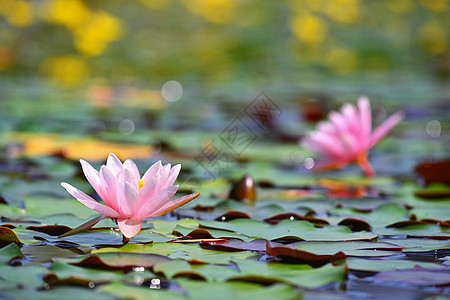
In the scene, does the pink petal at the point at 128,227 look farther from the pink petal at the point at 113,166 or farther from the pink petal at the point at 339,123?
the pink petal at the point at 339,123

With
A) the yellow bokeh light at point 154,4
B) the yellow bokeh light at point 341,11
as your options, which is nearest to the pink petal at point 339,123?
the yellow bokeh light at point 341,11

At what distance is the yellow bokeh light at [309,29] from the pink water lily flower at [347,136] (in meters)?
5.73

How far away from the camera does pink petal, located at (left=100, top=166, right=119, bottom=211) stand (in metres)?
1.43

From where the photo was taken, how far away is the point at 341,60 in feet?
25.2

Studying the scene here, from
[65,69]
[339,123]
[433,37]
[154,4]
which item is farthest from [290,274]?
[154,4]

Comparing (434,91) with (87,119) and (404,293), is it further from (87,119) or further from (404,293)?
(404,293)

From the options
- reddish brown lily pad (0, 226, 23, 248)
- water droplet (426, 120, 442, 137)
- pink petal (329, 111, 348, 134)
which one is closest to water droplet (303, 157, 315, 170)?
pink petal (329, 111, 348, 134)

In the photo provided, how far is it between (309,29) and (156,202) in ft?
23.0

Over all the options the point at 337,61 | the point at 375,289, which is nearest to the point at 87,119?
the point at 375,289

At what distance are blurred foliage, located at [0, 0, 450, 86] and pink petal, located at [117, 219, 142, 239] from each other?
454cm

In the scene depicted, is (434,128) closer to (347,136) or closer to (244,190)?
(347,136)

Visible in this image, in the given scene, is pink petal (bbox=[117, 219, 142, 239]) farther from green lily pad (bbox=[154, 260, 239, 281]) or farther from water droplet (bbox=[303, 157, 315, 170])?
water droplet (bbox=[303, 157, 315, 170])

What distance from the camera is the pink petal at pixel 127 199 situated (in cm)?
142

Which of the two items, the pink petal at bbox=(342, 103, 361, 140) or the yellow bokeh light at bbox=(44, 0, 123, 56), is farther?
the yellow bokeh light at bbox=(44, 0, 123, 56)
